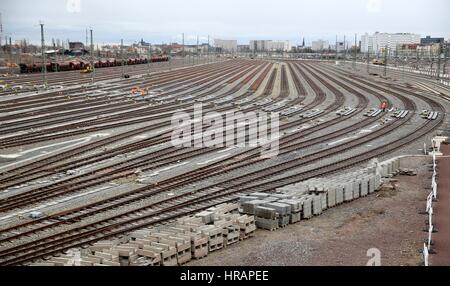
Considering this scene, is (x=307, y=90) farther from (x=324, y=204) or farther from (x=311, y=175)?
(x=324, y=204)

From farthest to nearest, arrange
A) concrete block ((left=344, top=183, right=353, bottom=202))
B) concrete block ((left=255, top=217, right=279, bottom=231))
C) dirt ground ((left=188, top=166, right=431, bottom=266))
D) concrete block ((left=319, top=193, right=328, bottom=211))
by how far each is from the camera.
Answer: concrete block ((left=344, top=183, right=353, bottom=202)) → concrete block ((left=319, top=193, right=328, bottom=211)) → concrete block ((left=255, top=217, right=279, bottom=231)) → dirt ground ((left=188, top=166, right=431, bottom=266))

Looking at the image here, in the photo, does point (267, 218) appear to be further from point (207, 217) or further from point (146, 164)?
point (146, 164)

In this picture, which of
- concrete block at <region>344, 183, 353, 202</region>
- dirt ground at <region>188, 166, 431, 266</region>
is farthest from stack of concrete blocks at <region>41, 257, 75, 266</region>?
concrete block at <region>344, 183, 353, 202</region>

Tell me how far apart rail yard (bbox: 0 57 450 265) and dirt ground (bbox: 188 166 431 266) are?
49 centimetres

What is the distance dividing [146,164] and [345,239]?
351 inches

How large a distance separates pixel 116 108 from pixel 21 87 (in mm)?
16044

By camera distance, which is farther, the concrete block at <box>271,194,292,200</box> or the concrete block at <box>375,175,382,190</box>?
the concrete block at <box>375,175,382,190</box>

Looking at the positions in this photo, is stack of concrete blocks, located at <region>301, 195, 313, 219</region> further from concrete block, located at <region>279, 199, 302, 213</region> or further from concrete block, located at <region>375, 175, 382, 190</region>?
concrete block, located at <region>375, 175, 382, 190</region>

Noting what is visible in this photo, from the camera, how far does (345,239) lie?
11188 millimetres

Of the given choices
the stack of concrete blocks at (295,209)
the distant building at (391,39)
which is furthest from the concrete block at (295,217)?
the distant building at (391,39)

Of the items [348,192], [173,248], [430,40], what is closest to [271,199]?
[348,192]

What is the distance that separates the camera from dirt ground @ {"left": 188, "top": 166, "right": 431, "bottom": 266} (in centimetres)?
1004

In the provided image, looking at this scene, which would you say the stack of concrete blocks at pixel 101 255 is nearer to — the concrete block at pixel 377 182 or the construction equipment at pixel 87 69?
the concrete block at pixel 377 182

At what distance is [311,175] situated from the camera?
17000 millimetres
